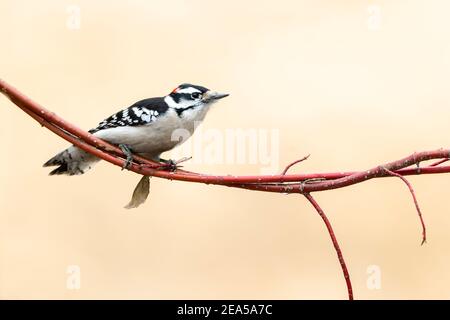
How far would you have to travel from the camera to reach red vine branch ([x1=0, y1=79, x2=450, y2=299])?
4.58 ft

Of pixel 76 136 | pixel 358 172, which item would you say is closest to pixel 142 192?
pixel 76 136

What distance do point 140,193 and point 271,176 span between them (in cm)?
46

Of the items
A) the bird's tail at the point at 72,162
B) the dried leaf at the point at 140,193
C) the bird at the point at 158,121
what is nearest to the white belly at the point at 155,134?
the bird at the point at 158,121

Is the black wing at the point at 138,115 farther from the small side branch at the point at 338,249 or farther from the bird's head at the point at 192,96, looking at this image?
the small side branch at the point at 338,249

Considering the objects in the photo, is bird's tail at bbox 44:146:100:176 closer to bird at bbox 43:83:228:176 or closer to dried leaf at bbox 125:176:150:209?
bird at bbox 43:83:228:176

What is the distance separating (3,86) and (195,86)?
1.29 meters

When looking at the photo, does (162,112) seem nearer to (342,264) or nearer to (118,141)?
(118,141)

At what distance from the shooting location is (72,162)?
219 centimetres

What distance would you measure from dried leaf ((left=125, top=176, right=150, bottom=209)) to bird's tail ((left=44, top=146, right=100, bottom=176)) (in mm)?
443

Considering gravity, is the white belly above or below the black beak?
below

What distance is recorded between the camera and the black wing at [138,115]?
2.63m

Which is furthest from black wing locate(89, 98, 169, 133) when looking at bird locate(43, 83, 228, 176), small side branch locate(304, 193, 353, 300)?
small side branch locate(304, 193, 353, 300)

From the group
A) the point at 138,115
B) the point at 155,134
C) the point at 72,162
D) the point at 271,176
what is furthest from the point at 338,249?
the point at 138,115

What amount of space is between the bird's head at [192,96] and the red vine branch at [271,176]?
40.1 inches
